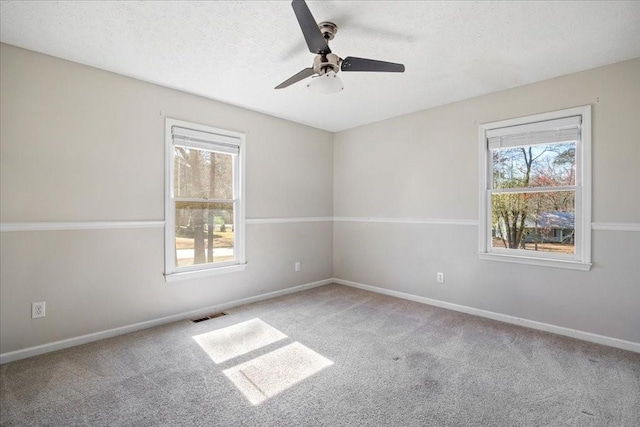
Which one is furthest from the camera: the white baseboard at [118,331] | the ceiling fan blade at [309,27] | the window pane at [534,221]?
the window pane at [534,221]

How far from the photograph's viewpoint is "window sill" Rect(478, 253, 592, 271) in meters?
2.87

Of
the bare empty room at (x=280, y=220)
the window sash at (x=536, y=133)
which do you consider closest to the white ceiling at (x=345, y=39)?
the bare empty room at (x=280, y=220)

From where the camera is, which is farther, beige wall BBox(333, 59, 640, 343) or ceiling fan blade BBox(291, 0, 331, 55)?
beige wall BBox(333, 59, 640, 343)

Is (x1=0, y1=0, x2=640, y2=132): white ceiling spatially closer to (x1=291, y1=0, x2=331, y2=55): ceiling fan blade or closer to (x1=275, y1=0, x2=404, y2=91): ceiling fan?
(x1=275, y1=0, x2=404, y2=91): ceiling fan

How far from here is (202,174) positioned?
11.8ft

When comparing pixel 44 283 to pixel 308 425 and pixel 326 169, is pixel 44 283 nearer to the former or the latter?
pixel 308 425

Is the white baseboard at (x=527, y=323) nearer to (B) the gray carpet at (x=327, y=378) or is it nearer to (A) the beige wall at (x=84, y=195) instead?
(B) the gray carpet at (x=327, y=378)

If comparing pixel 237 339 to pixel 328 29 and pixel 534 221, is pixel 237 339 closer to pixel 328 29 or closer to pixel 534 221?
pixel 328 29

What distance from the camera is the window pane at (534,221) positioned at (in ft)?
9.95

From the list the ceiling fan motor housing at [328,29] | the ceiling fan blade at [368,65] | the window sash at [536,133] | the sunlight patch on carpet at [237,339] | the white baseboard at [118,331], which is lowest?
the sunlight patch on carpet at [237,339]

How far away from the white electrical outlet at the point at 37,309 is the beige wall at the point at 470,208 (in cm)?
361

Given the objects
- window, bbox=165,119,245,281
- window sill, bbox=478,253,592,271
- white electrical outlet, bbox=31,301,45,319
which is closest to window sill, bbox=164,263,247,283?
window, bbox=165,119,245,281

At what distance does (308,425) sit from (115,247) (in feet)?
7.85

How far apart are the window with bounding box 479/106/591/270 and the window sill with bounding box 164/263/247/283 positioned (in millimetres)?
2921
